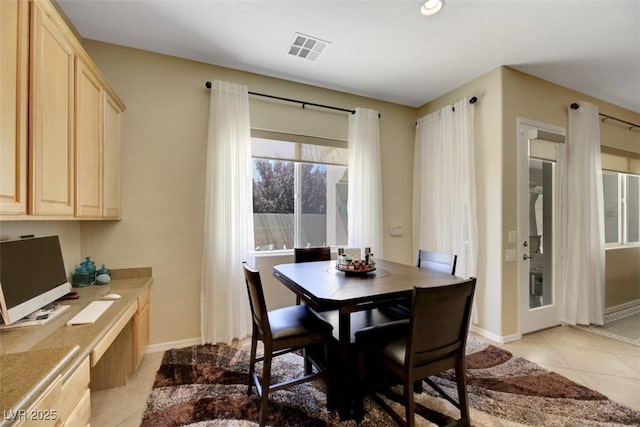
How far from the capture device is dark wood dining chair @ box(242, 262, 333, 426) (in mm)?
1720

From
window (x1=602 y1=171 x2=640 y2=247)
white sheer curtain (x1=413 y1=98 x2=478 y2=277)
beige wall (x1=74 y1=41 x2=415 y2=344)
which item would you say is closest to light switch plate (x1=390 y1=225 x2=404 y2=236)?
white sheer curtain (x1=413 y1=98 x2=478 y2=277)

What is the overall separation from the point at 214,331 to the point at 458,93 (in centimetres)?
400

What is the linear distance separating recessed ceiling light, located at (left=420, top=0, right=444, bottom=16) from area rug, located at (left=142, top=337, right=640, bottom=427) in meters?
2.94

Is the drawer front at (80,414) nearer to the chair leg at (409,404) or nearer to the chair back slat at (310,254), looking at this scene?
the chair leg at (409,404)

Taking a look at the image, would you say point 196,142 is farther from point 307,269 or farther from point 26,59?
point 307,269

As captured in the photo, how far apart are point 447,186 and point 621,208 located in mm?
3084

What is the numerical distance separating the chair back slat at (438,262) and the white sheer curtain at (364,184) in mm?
918

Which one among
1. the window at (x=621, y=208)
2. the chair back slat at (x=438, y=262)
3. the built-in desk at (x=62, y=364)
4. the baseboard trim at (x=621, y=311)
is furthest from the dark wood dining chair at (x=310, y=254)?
the window at (x=621, y=208)

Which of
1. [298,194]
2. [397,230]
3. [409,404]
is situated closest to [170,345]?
[298,194]

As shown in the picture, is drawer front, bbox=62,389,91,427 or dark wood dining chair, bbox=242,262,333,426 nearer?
drawer front, bbox=62,389,91,427

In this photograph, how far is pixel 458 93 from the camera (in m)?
3.49

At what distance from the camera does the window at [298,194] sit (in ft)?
10.8

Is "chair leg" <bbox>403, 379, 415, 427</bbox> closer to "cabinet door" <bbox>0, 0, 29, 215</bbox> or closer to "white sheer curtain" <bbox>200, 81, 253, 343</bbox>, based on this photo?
"white sheer curtain" <bbox>200, 81, 253, 343</bbox>

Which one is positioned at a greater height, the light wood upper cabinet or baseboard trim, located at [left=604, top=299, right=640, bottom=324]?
the light wood upper cabinet
